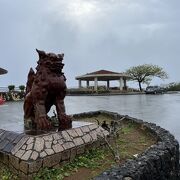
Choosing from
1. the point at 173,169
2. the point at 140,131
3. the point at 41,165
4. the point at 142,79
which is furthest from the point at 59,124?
the point at 142,79

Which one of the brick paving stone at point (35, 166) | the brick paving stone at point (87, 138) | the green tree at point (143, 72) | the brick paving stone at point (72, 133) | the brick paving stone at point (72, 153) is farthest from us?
the green tree at point (143, 72)

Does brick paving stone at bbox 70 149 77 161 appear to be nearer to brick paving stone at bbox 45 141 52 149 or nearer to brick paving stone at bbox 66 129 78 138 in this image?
brick paving stone at bbox 66 129 78 138

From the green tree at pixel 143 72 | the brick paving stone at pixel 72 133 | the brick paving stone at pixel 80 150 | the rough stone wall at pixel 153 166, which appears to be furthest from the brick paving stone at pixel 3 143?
the green tree at pixel 143 72

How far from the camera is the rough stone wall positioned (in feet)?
13.9

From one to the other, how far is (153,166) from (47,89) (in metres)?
2.33

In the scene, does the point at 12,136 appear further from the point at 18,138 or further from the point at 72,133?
the point at 72,133

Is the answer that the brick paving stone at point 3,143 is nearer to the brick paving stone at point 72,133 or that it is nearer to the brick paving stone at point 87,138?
the brick paving stone at point 72,133

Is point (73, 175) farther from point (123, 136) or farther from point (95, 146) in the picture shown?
point (123, 136)

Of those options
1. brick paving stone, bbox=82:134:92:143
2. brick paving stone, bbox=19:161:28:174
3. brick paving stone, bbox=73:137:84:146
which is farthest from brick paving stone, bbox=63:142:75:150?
brick paving stone, bbox=19:161:28:174

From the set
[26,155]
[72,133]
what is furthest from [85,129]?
[26,155]

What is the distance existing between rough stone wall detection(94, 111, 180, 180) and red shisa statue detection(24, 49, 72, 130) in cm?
170

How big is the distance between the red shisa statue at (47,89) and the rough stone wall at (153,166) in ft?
5.58

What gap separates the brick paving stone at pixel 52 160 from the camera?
497cm

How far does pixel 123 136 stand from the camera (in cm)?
782
